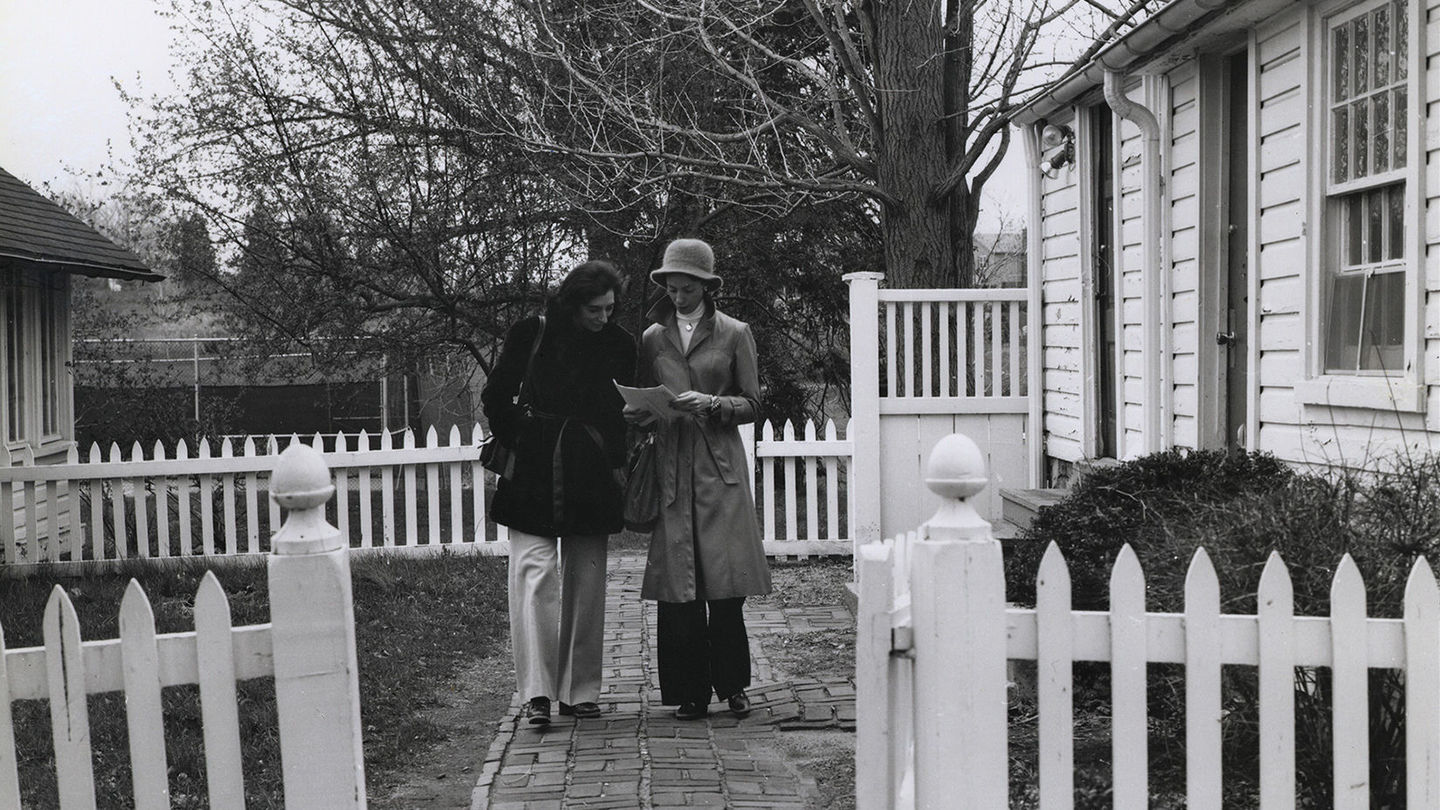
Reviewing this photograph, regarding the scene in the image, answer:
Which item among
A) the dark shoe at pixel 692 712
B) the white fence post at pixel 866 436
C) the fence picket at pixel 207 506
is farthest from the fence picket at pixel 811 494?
the dark shoe at pixel 692 712

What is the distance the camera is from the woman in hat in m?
6.09

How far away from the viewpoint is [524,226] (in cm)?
1591

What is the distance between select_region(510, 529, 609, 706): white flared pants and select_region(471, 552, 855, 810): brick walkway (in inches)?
7.5

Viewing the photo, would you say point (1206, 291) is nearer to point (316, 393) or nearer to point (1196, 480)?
point (1196, 480)

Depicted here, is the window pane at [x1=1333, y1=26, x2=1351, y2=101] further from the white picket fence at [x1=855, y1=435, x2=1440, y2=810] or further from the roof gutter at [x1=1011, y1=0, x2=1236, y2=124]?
the white picket fence at [x1=855, y1=435, x2=1440, y2=810]

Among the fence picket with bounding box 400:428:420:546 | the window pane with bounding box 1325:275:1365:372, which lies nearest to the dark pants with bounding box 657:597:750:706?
the window pane with bounding box 1325:275:1365:372

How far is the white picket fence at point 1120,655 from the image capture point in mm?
2938

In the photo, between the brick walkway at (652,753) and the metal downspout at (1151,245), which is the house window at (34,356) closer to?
the brick walkway at (652,753)

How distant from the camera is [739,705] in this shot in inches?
244

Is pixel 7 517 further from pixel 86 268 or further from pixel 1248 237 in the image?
pixel 1248 237

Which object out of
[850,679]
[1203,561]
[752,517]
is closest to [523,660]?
[752,517]

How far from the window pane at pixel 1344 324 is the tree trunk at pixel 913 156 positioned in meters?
6.66

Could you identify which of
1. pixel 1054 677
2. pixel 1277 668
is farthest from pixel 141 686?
pixel 1277 668

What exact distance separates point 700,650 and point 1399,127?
3657 millimetres
